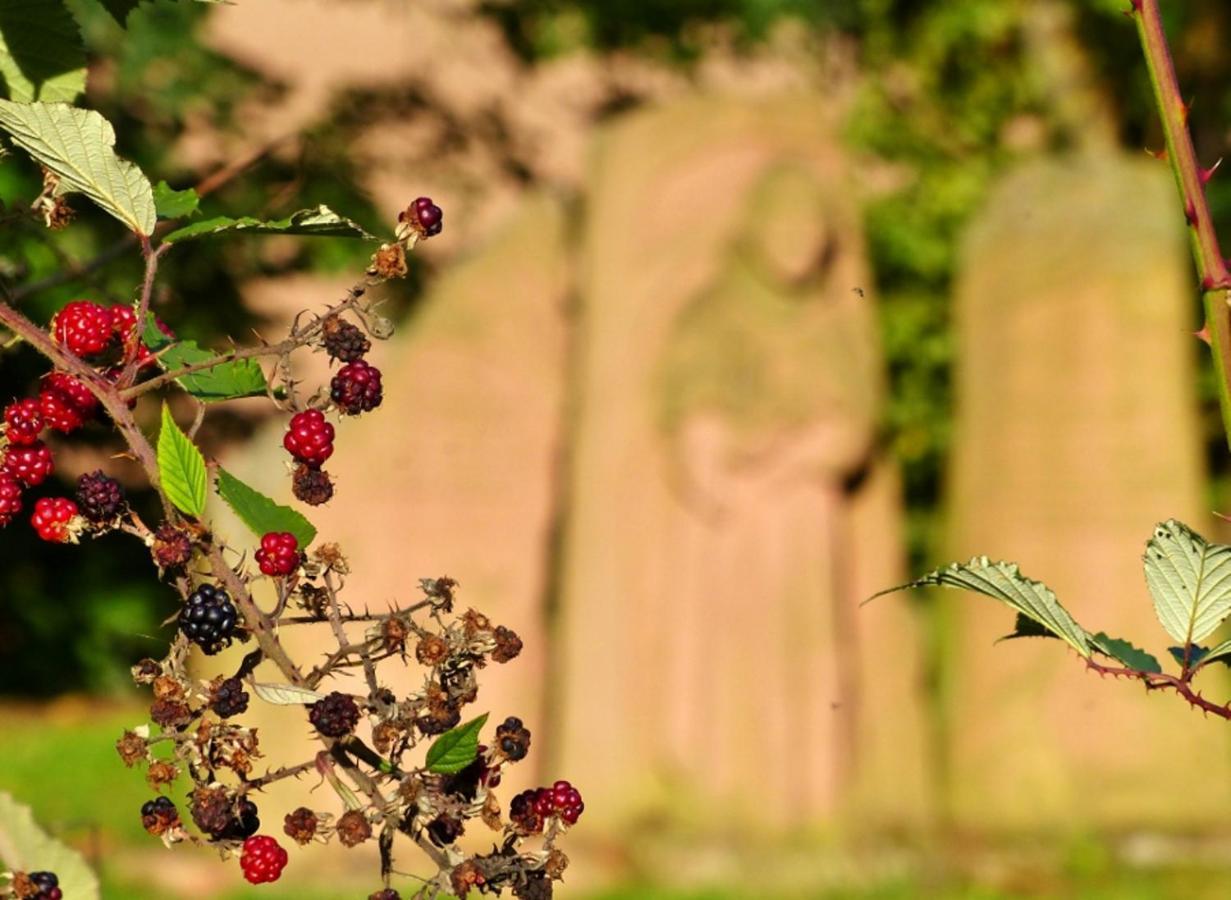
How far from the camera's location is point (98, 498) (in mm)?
715

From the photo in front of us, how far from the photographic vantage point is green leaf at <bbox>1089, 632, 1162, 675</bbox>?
2.74 ft

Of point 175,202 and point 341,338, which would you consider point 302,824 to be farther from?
point 175,202

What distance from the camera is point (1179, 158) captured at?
28.7 inches

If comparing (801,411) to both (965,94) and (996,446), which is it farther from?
(965,94)

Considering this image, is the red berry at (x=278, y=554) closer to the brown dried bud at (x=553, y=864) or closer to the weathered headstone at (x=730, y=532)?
the brown dried bud at (x=553, y=864)

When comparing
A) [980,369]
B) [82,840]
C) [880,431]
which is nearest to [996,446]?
[980,369]

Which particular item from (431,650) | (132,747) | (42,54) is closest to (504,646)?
(431,650)

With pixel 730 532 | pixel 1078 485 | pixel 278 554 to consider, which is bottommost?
pixel 278 554

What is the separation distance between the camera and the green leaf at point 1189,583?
831 mm

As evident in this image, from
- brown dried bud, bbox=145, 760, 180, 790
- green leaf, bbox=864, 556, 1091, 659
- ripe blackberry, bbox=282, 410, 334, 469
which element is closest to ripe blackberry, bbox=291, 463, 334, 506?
ripe blackberry, bbox=282, 410, 334, 469

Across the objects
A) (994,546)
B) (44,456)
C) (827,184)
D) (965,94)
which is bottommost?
(44,456)

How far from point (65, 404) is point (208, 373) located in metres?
0.05

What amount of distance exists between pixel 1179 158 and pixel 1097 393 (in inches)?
271

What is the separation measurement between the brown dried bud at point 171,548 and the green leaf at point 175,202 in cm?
21
